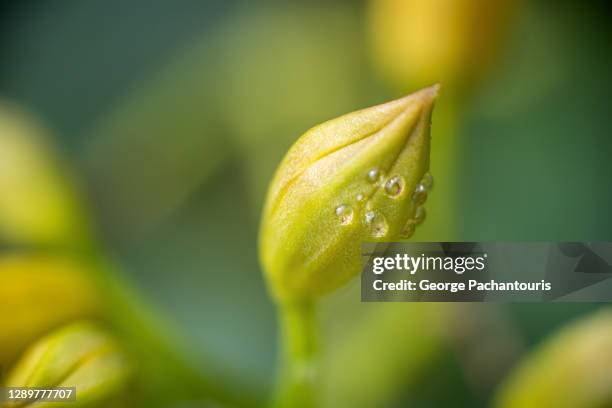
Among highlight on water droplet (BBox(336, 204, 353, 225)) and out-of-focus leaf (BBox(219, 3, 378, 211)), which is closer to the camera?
highlight on water droplet (BBox(336, 204, 353, 225))

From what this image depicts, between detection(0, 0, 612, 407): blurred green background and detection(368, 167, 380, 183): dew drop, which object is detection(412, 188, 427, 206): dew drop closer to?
detection(368, 167, 380, 183): dew drop

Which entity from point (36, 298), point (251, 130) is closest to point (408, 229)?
point (36, 298)

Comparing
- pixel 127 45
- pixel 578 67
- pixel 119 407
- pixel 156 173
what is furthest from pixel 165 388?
pixel 578 67

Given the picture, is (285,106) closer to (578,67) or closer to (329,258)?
(578,67)

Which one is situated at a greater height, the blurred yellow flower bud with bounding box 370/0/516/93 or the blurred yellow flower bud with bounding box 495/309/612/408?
the blurred yellow flower bud with bounding box 370/0/516/93

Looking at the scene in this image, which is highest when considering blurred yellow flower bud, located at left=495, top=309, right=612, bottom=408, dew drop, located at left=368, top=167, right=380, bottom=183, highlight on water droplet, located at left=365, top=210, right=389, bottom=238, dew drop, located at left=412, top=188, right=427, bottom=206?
dew drop, located at left=368, top=167, right=380, bottom=183

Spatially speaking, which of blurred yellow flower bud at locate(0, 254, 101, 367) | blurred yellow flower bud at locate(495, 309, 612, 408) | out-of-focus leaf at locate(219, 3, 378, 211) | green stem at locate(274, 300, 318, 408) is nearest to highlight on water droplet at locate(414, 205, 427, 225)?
green stem at locate(274, 300, 318, 408)

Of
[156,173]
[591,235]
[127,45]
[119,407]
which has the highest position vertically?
[127,45]

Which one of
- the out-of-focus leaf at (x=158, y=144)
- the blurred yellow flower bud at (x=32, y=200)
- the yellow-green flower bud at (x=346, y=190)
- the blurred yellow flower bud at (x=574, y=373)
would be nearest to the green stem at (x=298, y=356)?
the yellow-green flower bud at (x=346, y=190)

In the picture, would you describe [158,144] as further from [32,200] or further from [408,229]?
[408,229]
